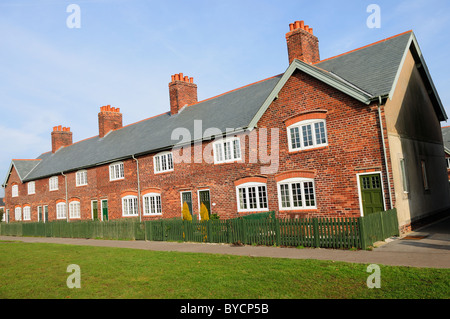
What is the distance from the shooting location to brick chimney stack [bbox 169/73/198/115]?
28609mm

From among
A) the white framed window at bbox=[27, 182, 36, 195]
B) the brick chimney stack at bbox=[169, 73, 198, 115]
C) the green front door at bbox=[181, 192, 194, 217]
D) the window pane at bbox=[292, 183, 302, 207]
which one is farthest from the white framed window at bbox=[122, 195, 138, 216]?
the white framed window at bbox=[27, 182, 36, 195]

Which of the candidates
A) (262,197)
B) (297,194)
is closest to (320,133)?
(297,194)

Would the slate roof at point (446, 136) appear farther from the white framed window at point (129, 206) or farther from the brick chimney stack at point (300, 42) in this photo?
the white framed window at point (129, 206)

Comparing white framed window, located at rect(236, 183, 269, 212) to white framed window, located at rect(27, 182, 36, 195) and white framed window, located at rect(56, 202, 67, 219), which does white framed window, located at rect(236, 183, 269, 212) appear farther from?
white framed window, located at rect(27, 182, 36, 195)

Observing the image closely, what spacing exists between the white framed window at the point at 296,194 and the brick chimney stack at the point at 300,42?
7.09 m

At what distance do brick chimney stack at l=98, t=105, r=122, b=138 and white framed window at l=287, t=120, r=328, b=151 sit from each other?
2369 cm

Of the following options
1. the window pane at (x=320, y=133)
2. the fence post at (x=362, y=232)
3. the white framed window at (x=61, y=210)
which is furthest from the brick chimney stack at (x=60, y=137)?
the fence post at (x=362, y=232)

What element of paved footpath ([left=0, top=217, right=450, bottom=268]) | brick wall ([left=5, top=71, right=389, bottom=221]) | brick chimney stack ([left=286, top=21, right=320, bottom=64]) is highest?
brick chimney stack ([left=286, top=21, right=320, bottom=64])

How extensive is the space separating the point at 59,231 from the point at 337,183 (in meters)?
21.6

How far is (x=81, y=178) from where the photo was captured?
1236 inches

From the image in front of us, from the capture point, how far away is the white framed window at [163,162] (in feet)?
77.0

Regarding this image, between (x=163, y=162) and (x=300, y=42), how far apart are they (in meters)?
11.8

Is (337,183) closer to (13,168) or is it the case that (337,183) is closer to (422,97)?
(422,97)

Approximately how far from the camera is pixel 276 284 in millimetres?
7910
